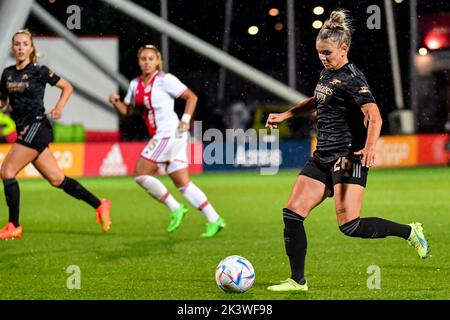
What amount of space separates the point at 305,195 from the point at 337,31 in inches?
44.5

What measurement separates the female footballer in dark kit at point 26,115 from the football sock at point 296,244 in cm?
341

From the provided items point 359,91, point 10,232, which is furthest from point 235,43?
point 359,91

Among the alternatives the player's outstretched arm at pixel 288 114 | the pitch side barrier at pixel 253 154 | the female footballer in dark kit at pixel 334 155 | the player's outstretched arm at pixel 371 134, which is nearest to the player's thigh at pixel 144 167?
the player's outstretched arm at pixel 288 114

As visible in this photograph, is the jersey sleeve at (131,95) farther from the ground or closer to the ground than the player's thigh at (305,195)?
farther from the ground

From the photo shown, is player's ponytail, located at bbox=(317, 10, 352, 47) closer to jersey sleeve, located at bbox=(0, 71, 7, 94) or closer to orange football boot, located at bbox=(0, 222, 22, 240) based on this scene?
jersey sleeve, located at bbox=(0, 71, 7, 94)

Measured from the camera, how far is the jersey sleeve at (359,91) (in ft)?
20.7

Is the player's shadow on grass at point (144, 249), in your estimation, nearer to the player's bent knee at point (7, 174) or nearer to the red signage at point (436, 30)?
the player's bent knee at point (7, 174)

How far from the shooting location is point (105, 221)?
32.8ft

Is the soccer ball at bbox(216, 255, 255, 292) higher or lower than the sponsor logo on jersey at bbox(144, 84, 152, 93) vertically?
lower

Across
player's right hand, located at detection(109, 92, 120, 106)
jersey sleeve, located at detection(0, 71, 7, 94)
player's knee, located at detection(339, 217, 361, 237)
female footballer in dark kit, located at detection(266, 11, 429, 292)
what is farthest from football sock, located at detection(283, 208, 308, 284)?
jersey sleeve, located at detection(0, 71, 7, 94)

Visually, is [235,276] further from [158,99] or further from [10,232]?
[158,99]

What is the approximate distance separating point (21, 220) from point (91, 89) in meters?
15.0

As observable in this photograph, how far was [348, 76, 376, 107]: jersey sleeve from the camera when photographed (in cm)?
632

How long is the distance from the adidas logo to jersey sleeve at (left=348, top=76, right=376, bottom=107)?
1460cm
